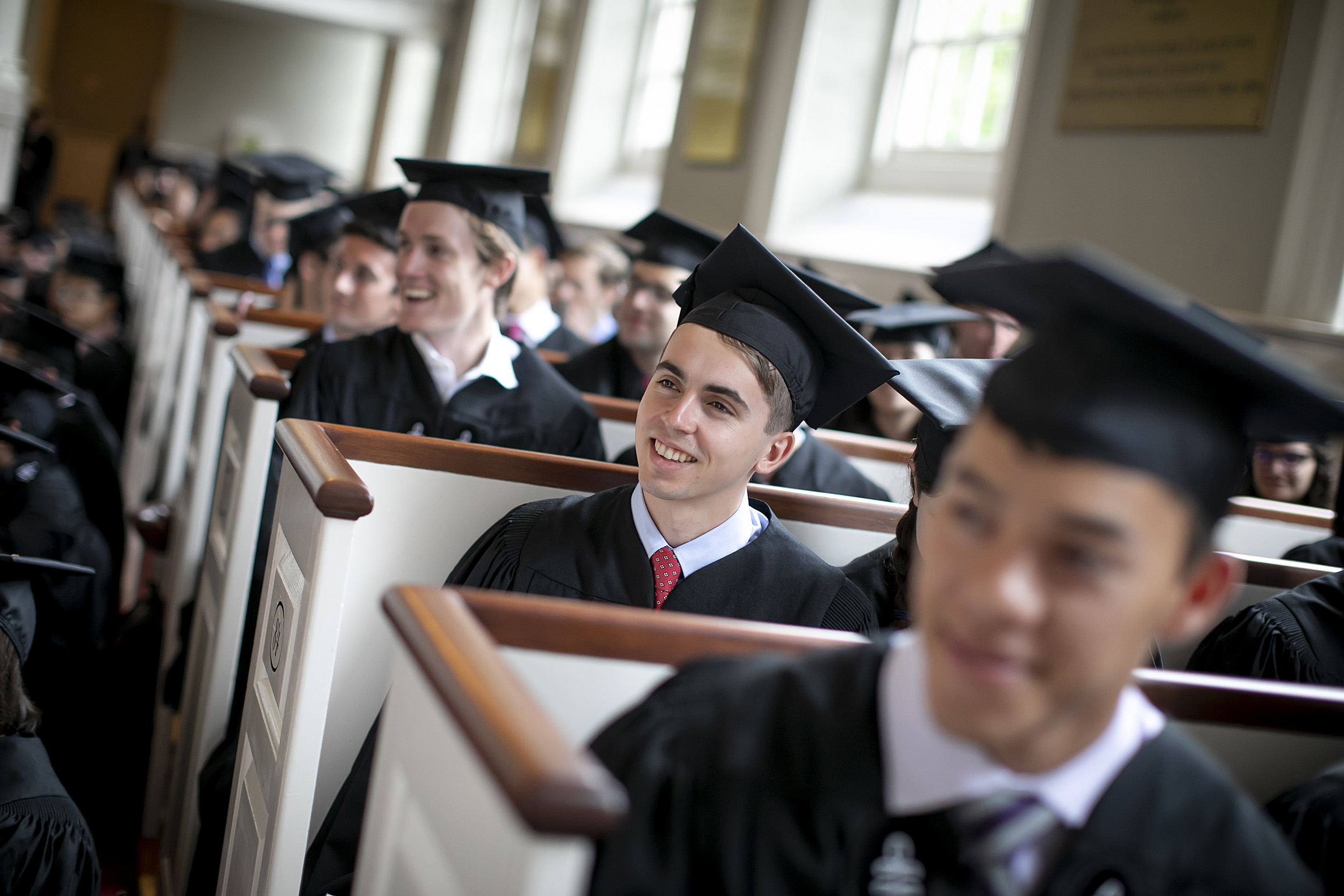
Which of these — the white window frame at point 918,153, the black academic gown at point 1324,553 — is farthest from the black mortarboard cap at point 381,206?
the white window frame at point 918,153

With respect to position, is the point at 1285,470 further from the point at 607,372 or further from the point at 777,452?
the point at 777,452

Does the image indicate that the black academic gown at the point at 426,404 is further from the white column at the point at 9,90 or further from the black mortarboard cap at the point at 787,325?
the white column at the point at 9,90

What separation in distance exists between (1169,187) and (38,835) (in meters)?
5.08

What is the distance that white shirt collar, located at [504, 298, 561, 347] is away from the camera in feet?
16.8

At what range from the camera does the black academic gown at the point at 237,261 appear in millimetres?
8339

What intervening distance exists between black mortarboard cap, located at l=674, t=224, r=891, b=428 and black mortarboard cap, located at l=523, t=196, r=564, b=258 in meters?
2.37

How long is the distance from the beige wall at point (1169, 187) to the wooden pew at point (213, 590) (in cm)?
399

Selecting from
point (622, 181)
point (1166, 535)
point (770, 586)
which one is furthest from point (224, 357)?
point (622, 181)

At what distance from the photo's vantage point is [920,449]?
2.16 m

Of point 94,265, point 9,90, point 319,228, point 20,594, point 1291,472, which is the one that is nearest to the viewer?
point 20,594

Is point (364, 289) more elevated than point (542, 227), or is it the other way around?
point (542, 227)

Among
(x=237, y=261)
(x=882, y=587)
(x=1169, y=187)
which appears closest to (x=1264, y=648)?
(x=882, y=587)

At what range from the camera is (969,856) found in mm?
1028

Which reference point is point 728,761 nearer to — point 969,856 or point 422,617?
point 969,856
